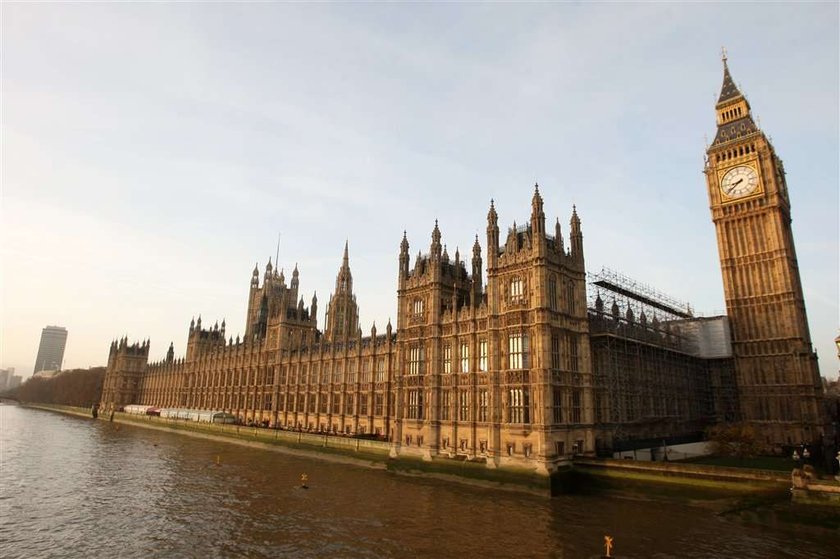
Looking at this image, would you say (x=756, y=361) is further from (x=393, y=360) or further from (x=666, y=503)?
(x=393, y=360)

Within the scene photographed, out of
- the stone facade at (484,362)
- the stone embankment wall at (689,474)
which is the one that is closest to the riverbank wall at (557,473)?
the stone embankment wall at (689,474)

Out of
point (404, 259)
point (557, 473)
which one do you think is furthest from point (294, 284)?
point (557, 473)

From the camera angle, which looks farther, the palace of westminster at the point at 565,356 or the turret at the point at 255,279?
the turret at the point at 255,279

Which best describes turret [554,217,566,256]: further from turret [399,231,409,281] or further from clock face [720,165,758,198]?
clock face [720,165,758,198]

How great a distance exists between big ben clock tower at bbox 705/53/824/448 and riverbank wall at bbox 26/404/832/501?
3615 centimetres

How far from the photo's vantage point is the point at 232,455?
75000 millimetres

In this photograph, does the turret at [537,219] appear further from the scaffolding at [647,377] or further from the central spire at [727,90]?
the central spire at [727,90]

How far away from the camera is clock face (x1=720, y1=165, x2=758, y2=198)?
257 feet

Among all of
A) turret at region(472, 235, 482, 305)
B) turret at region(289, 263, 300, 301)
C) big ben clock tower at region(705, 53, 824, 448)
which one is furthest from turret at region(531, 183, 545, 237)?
turret at region(289, 263, 300, 301)

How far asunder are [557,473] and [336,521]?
20153 mm

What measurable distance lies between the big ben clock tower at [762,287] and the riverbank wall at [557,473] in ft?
119

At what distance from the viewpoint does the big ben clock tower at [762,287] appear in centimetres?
6906

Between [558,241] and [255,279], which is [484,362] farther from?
[255,279]

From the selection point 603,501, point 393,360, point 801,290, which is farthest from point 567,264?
point 801,290
